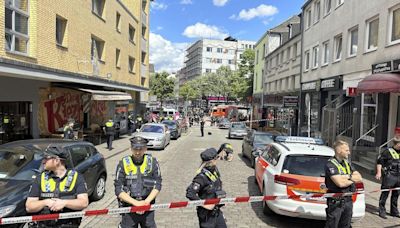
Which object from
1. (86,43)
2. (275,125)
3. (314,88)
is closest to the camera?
(86,43)

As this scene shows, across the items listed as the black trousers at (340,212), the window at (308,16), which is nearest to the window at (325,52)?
the window at (308,16)

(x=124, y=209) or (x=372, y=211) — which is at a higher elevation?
(x=124, y=209)

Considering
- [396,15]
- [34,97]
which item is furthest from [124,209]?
[396,15]

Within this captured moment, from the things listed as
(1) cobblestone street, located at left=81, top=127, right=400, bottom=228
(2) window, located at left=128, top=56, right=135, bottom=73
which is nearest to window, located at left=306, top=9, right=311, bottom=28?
(2) window, located at left=128, top=56, right=135, bottom=73

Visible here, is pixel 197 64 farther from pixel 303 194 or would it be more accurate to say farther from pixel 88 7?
pixel 303 194

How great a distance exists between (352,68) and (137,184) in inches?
604

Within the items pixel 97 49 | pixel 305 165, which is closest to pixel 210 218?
pixel 305 165

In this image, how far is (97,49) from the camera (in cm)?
2141

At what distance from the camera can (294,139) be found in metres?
8.92

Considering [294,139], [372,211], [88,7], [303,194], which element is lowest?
[372,211]

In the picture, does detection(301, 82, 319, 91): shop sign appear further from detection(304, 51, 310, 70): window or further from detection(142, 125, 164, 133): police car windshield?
detection(142, 125, 164, 133): police car windshield

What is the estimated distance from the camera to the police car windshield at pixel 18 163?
567 cm

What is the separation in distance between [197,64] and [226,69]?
3776 centimetres

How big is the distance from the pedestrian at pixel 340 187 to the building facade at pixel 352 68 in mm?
7913
